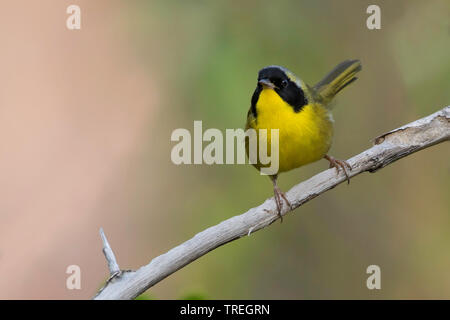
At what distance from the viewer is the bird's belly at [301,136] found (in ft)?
14.4

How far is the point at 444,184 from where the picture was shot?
634 cm

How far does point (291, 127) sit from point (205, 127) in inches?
71.0

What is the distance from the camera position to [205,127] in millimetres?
6059

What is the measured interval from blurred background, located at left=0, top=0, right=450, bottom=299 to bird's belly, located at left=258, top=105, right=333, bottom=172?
4.91ft

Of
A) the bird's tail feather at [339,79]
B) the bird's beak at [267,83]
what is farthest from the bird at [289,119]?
the bird's tail feather at [339,79]

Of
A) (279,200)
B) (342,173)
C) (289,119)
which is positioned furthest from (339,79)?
(279,200)

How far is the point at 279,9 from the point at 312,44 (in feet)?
1.68

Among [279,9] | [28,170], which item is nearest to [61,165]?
[28,170]

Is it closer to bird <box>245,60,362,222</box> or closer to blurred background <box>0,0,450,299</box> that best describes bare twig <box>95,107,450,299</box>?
bird <box>245,60,362,222</box>

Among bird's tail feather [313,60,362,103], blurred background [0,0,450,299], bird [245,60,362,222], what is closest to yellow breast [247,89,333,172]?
bird [245,60,362,222]

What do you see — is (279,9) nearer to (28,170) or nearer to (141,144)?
(141,144)

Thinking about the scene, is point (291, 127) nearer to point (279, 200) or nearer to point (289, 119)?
point (289, 119)

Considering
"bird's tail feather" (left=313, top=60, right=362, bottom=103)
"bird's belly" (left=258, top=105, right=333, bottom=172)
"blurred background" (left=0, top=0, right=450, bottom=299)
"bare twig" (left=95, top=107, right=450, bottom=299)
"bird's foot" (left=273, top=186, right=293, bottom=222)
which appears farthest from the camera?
"blurred background" (left=0, top=0, right=450, bottom=299)

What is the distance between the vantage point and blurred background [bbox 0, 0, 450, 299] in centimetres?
614
